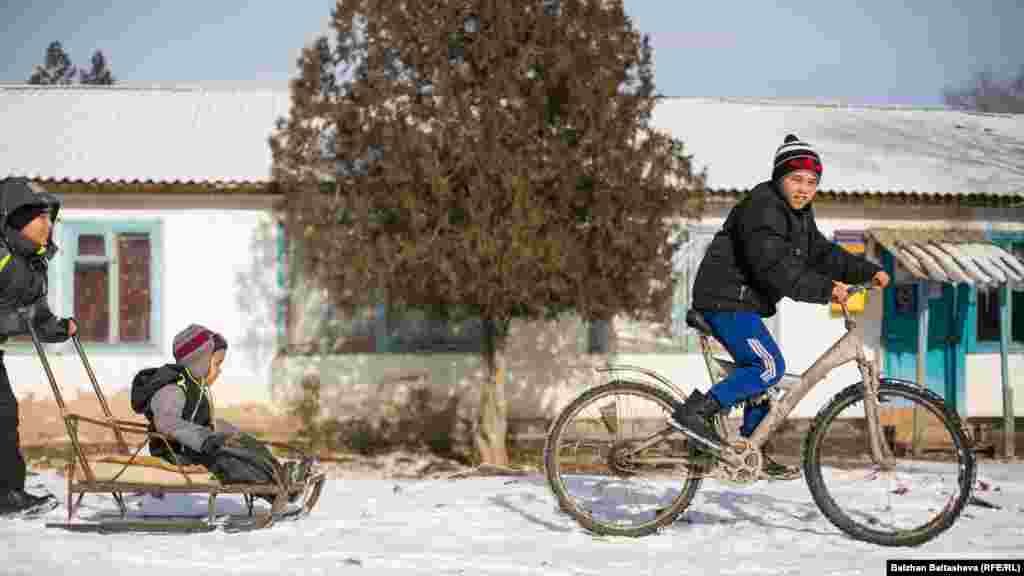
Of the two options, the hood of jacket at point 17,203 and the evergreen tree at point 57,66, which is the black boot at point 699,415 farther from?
the evergreen tree at point 57,66

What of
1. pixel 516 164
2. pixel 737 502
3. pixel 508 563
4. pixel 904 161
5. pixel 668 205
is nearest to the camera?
pixel 508 563

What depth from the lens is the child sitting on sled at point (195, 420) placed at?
5.03 m

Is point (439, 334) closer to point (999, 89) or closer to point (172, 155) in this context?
point (172, 155)

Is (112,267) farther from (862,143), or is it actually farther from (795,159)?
(862,143)

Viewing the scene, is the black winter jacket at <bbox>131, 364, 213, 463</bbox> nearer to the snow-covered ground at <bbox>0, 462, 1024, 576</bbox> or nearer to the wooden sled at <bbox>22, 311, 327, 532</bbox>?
the wooden sled at <bbox>22, 311, 327, 532</bbox>

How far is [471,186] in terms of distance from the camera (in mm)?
9812

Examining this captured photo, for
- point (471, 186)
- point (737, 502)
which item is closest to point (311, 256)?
point (471, 186)

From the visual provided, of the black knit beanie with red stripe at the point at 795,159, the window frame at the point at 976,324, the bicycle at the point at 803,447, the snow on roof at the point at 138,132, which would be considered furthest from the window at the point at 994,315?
the black knit beanie with red stripe at the point at 795,159

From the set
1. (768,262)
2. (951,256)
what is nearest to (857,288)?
(768,262)

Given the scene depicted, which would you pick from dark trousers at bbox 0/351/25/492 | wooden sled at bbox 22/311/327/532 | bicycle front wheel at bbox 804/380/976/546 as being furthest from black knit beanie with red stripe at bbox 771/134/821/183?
dark trousers at bbox 0/351/25/492

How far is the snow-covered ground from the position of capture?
4.51 meters

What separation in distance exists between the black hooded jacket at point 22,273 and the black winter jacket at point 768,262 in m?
3.49

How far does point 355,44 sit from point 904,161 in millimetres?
8148

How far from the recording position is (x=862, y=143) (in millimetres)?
14938
